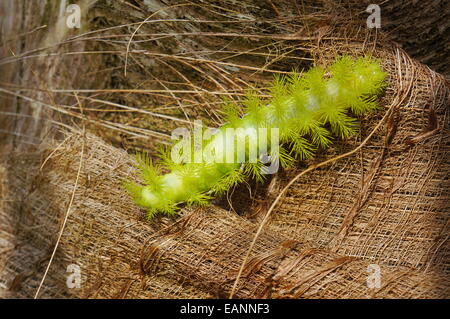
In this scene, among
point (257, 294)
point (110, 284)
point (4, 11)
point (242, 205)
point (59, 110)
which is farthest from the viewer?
point (4, 11)

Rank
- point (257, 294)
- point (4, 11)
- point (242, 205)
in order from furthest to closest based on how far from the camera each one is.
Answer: point (4, 11), point (242, 205), point (257, 294)

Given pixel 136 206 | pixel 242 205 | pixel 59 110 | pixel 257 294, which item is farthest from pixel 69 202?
pixel 257 294

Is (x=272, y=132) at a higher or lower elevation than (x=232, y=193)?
Answer: higher

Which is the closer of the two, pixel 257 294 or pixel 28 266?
pixel 257 294

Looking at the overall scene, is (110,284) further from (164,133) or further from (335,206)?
(335,206)
